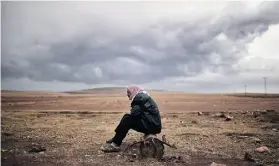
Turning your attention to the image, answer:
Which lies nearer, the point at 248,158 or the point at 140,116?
the point at 248,158

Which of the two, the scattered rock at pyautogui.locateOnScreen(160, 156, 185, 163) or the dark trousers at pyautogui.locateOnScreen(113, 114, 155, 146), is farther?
the dark trousers at pyautogui.locateOnScreen(113, 114, 155, 146)

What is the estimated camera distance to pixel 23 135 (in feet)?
43.5

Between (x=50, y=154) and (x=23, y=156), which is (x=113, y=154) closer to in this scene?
(x=50, y=154)

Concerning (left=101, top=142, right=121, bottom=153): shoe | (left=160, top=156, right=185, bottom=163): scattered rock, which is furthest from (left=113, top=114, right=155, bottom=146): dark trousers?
(left=160, top=156, right=185, bottom=163): scattered rock

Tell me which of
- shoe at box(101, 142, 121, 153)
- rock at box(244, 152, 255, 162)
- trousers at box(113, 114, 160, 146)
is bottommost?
rock at box(244, 152, 255, 162)

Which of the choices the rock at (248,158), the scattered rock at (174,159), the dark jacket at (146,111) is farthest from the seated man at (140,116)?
the rock at (248,158)

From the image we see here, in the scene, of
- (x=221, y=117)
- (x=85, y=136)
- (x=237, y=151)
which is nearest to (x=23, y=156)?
(x=85, y=136)

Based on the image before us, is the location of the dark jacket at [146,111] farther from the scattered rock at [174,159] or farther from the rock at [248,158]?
the rock at [248,158]

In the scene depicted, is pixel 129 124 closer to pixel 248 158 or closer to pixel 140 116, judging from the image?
pixel 140 116

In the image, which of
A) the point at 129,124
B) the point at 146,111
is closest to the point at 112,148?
the point at 129,124

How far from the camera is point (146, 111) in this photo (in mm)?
9680

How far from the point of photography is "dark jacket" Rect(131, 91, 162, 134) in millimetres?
9578

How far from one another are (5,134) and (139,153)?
5948mm

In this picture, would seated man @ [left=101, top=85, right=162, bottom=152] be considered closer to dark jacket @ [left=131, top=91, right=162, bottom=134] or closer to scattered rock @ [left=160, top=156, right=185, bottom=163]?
dark jacket @ [left=131, top=91, right=162, bottom=134]
